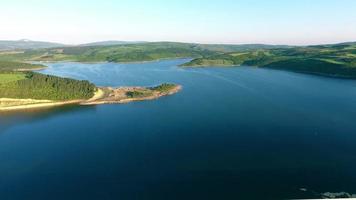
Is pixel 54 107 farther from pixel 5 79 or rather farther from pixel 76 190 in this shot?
pixel 76 190

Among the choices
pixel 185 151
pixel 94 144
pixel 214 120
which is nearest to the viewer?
pixel 185 151

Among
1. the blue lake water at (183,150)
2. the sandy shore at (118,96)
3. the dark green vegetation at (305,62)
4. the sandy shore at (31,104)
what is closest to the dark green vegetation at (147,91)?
the sandy shore at (118,96)

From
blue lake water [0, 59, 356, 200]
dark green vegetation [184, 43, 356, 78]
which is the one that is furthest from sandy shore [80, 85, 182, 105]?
dark green vegetation [184, 43, 356, 78]

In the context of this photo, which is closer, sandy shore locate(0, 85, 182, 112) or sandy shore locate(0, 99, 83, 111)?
sandy shore locate(0, 99, 83, 111)

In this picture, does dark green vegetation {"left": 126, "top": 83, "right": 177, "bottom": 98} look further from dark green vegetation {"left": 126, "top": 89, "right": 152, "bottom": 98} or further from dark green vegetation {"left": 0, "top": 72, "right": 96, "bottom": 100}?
dark green vegetation {"left": 0, "top": 72, "right": 96, "bottom": 100}

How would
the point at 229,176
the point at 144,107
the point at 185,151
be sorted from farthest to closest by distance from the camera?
the point at 144,107, the point at 185,151, the point at 229,176

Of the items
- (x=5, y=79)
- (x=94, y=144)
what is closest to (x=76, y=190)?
(x=94, y=144)
